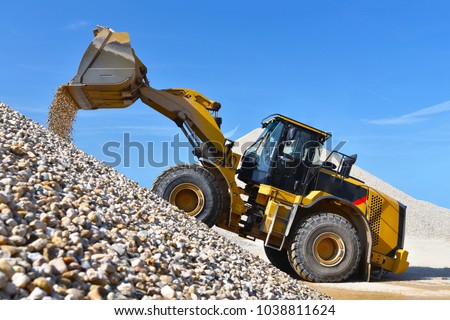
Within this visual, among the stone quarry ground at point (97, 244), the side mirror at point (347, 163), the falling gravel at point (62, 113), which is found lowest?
the stone quarry ground at point (97, 244)

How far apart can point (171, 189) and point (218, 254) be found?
3.64m

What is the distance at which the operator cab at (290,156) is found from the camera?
9031 millimetres

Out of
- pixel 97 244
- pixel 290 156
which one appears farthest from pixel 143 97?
pixel 97 244

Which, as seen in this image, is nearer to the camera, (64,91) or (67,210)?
(67,210)

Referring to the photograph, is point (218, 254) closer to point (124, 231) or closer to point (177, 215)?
point (124, 231)

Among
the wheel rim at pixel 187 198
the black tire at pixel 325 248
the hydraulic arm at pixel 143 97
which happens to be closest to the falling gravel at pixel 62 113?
the hydraulic arm at pixel 143 97

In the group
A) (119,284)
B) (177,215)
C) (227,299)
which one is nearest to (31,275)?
(119,284)

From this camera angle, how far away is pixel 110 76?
29.3 ft

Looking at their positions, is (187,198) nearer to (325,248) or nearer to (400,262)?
(325,248)

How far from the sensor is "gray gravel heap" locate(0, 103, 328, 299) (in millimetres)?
3275

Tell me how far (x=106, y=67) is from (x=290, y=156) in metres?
3.73

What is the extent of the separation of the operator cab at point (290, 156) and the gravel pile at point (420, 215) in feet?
20.1

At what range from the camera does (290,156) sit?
353 inches

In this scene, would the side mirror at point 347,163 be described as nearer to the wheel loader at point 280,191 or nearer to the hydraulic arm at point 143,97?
the wheel loader at point 280,191
